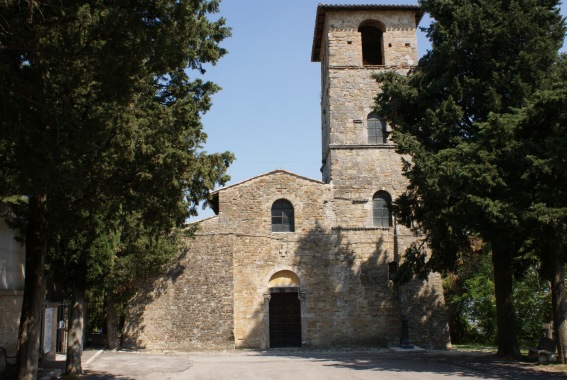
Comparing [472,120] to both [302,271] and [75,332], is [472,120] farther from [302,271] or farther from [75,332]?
[75,332]

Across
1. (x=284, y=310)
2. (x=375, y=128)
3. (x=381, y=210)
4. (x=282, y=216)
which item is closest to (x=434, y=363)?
(x=284, y=310)

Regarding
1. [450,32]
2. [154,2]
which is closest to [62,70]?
[154,2]

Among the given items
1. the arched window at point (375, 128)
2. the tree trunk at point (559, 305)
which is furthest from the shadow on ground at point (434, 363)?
the arched window at point (375, 128)

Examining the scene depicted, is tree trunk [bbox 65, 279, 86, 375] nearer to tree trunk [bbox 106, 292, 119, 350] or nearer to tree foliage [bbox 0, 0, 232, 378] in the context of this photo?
tree foliage [bbox 0, 0, 232, 378]

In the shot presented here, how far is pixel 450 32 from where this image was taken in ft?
52.5

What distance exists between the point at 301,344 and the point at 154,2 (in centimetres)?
1618

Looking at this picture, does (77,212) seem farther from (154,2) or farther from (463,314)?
(463,314)

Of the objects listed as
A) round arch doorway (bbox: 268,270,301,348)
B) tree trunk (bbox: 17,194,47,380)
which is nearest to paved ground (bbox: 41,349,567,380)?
round arch doorway (bbox: 268,270,301,348)

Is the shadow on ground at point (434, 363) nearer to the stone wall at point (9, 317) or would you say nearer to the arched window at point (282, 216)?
the arched window at point (282, 216)

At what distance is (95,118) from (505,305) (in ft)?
42.9

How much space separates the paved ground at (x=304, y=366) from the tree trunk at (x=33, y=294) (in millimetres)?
3212

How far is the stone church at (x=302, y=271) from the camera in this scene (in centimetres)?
2084

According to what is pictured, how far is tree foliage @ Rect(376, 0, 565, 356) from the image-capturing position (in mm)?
13469

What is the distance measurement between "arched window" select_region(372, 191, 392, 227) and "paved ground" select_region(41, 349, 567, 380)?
17.6 feet
